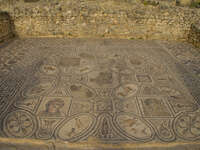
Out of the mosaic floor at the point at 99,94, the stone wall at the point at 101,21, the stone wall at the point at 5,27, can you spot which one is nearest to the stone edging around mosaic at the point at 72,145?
the mosaic floor at the point at 99,94

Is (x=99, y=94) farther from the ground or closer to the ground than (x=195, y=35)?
closer to the ground

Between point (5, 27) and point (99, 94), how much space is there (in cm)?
430

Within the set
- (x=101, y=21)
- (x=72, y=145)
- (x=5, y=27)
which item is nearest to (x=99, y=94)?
(x=72, y=145)

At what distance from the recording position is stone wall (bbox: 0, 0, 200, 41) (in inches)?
198

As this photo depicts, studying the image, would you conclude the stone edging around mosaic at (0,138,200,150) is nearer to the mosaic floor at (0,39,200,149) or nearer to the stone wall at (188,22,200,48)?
the mosaic floor at (0,39,200,149)

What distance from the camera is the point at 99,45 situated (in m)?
4.77

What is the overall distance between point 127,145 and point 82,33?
14.6ft

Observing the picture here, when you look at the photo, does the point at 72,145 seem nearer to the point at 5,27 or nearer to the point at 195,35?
the point at 5,27

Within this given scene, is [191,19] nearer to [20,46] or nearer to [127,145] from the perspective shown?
[127,145]

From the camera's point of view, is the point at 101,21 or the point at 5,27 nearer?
the point at 5,27

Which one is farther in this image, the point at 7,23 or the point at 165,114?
the point at 7,23

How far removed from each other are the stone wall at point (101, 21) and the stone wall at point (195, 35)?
0.19 meters

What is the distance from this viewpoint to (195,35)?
4.86m

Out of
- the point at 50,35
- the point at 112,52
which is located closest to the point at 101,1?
the point at 50,35
